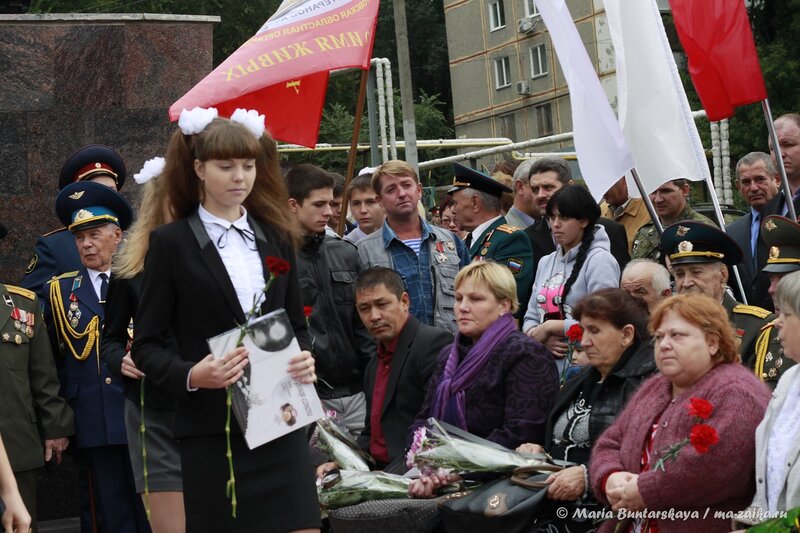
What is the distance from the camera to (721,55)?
7.47 meters

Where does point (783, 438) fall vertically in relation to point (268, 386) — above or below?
below

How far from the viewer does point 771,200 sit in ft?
26.3

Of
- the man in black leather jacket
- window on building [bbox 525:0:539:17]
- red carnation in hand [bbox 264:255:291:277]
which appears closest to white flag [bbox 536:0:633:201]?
the man in black leather jacket

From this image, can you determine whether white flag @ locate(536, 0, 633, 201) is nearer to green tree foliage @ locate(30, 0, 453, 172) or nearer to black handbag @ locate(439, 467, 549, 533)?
black handbag @ locate(439, 467, 549, 533)

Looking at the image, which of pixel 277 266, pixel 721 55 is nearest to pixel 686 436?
pixel 277 266

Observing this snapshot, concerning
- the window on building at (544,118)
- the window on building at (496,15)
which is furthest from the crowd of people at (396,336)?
the window on building at (496,15)

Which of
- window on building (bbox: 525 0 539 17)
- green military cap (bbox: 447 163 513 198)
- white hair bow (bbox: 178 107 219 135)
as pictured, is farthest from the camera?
window on building (bbox: 525 0 539 17)

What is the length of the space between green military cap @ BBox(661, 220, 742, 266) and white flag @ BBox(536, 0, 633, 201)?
647 mm

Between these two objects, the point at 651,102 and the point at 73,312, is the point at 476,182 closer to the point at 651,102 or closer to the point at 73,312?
the point at 651,102

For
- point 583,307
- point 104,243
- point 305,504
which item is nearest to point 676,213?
point 583,307

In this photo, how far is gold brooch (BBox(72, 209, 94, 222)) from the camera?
7.49m

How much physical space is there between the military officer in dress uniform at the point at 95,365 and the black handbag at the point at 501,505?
235 cm

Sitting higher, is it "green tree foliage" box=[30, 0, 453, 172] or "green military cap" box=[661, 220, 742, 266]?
"green tree foliage" box=[30, 0, 453, 172]

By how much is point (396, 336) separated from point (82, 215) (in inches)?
75.4
